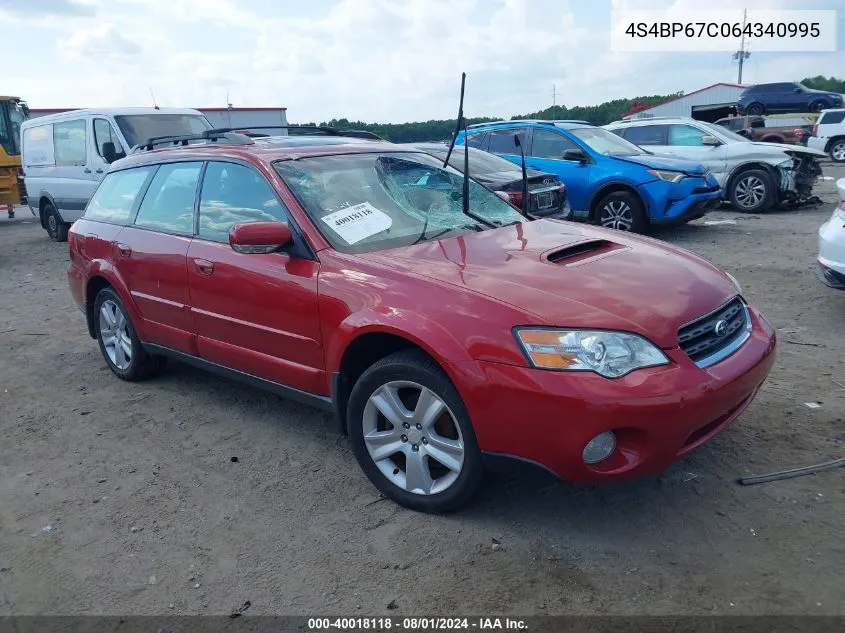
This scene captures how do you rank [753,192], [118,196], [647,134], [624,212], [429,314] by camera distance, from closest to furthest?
[429,314] → [118,196] → [624,212] → [753,192] → [647,134]

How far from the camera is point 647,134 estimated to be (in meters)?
12.1

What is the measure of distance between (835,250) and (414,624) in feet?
14.0

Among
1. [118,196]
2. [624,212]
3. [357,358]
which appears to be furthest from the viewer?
[624,212]

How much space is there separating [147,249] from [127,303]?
514mm

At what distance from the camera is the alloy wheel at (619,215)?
30.6 ft

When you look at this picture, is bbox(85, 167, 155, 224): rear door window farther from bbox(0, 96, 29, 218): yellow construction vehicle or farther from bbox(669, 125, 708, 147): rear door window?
bbox(0, 96, 29, 218): yellow construction vehicle

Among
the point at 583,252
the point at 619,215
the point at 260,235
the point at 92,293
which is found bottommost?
the point at 92,293

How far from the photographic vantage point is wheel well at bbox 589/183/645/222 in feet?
30.3

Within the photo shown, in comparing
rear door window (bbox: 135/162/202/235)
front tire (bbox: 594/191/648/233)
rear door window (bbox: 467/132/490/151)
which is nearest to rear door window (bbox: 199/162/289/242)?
rear door window (bbox: 135/162/202/235)

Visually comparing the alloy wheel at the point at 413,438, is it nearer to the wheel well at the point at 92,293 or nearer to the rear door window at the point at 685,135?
the wheel well at the point at 92,293

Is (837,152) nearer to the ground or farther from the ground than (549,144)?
nearer to the ground

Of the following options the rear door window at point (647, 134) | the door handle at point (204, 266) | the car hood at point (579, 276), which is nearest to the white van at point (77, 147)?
the door handle at point (204, 266)

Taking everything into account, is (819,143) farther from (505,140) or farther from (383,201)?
(383,201)

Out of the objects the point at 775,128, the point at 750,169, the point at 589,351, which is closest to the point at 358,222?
the point at 589,351
